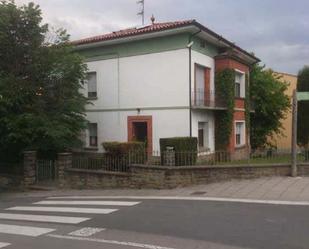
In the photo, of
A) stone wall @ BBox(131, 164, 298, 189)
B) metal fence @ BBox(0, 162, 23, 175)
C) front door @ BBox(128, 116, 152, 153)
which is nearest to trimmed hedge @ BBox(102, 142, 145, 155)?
stone wall @ BBox(131, 164, 298, 189)

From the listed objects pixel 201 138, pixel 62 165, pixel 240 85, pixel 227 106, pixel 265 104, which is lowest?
pixel 62 165

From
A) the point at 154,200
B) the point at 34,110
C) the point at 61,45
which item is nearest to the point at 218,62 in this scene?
the point at 61,45

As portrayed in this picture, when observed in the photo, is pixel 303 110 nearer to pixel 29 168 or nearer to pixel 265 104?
pixel 265 104

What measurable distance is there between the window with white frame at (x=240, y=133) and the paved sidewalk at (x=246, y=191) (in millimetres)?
10595

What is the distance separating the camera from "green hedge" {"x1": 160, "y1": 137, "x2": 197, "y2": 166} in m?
18.2

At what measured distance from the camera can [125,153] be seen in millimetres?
19531

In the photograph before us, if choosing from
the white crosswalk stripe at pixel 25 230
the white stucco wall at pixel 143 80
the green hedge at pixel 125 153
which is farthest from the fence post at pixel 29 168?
the white crosswalk stripe at pixel 25 230

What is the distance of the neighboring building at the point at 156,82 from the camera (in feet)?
75.9

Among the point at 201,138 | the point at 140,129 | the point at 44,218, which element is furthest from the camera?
the point at 201,138

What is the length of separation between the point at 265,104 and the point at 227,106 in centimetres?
705

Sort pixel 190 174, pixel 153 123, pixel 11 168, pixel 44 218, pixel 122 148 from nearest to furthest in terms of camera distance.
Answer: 1. pixel 44 218
2. pixel 190 174
3. pixel 122 148
4. pixel 11 168
5. pixel 153 123

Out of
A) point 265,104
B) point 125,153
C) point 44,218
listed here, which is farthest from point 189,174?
point 265,104

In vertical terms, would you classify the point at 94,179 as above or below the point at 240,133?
below

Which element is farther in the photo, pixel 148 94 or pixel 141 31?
pixel 148 94
